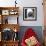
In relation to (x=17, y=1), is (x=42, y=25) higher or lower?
lower

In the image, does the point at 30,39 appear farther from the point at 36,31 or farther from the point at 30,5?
the point at 30,5

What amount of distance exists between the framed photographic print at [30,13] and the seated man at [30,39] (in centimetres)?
45

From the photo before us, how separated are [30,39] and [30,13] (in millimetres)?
1160

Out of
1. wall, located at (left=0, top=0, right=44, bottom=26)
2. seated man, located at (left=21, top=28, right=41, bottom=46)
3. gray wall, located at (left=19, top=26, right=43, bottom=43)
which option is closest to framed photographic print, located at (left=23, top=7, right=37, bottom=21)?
wall, located at (left=0, top=0, right=44, bottom=26)

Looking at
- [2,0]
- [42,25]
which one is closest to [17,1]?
[2,0]

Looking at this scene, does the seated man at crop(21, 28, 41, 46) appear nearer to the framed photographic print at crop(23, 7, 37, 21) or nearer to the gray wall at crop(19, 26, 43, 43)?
the gray wall at crop(19, 26, 43, 43)

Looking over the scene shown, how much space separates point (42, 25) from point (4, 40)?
5.07 feet

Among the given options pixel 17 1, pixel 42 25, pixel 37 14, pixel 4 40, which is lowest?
pixel 4 40

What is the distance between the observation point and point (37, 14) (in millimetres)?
5949

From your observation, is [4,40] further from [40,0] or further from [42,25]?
[40,0]

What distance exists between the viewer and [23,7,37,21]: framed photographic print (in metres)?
5.92

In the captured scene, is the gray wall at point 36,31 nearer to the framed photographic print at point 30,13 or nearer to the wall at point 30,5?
the wall at point 30,5

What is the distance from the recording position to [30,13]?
19.5 feet

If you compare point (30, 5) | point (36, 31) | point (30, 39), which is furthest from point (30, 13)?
point (30, 39)
